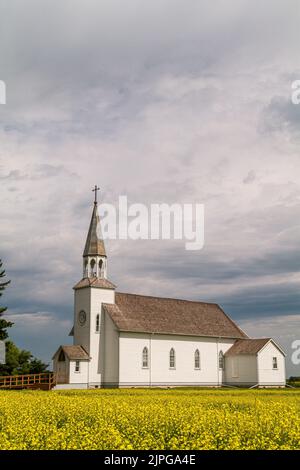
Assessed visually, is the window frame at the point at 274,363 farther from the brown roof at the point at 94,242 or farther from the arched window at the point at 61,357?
the arched window at the point at 61,357

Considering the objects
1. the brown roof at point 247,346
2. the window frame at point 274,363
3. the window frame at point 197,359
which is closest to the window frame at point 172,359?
the window frame at point 197,359

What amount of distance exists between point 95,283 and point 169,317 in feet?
35.9

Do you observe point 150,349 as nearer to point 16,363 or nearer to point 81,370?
point 81,370

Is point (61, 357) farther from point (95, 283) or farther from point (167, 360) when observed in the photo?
point (167, 360)

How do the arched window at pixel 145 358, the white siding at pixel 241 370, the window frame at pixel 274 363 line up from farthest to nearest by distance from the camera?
1. the window frame at pixel 274 363
2. the white siding at pixel 241 370
3. the arched window at pixel 145 358

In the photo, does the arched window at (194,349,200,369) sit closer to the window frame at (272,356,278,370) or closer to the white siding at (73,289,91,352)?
the window frame at (272,356,278,370)

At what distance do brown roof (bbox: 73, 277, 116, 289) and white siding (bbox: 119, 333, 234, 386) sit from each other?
5832mm

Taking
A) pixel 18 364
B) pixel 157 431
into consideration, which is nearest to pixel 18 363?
pixel 18 364

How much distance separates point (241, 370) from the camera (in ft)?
223

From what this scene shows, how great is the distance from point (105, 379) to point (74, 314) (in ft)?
27.4

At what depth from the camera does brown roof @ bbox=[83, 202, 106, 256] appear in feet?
204

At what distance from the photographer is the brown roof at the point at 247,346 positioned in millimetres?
67694

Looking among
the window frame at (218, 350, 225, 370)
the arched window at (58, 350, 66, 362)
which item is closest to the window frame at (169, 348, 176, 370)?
the window frame at (218, 350, 225, 370)

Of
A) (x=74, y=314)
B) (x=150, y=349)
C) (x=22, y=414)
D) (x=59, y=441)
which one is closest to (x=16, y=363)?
(x=74, y=314)
